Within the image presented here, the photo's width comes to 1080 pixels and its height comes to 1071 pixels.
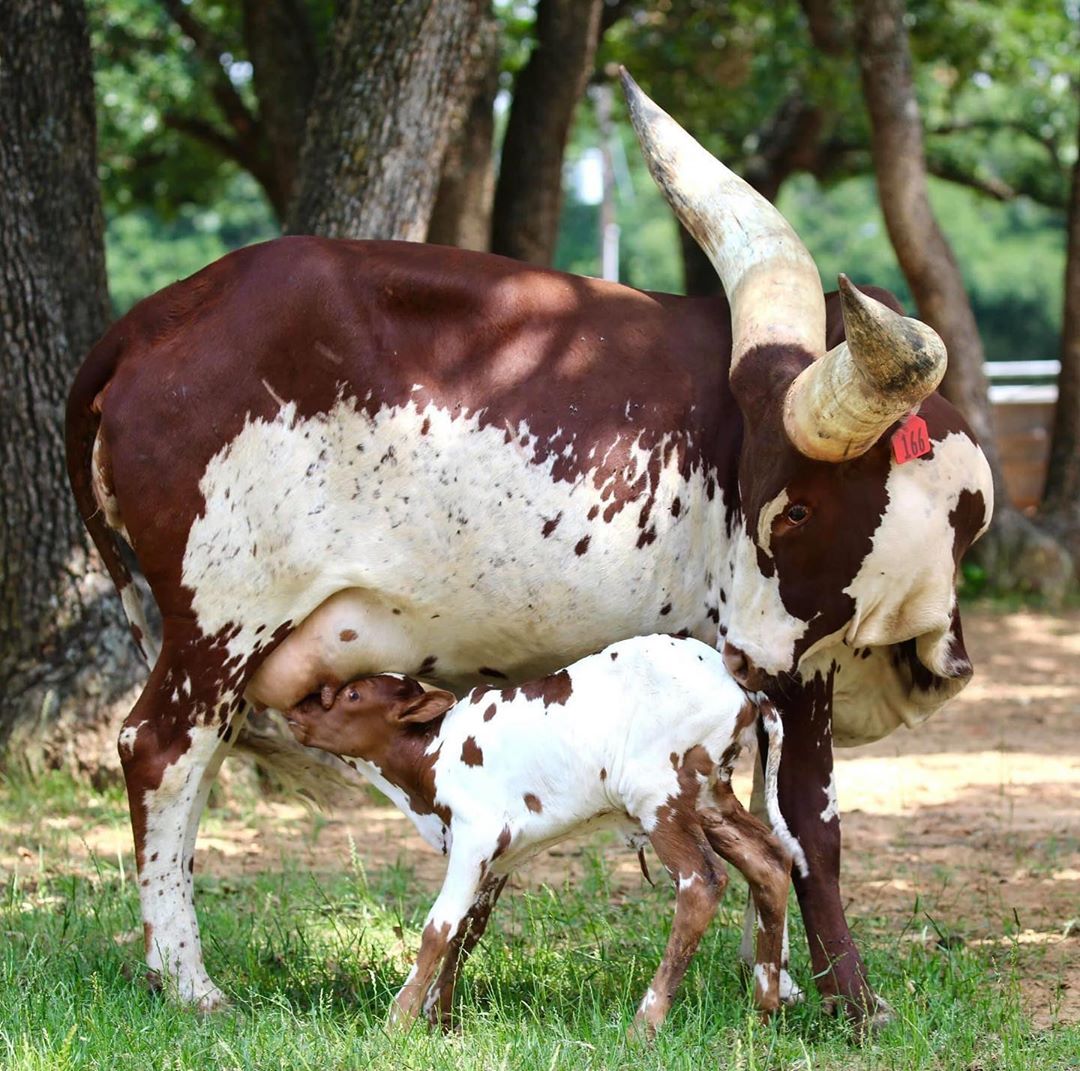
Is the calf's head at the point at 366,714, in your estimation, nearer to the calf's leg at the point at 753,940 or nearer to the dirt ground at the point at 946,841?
the calf's leg at the point at 753,940

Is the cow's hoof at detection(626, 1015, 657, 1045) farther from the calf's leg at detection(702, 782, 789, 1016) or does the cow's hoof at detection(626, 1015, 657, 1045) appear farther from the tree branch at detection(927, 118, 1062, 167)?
the tree branch at detection(927, 118, 1062, 167)

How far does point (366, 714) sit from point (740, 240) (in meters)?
1.66

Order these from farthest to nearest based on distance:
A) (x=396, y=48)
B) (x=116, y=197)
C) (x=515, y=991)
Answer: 1. (x=116, y=197)
2. (x=396, y=48)
3. (x=515, y=991)

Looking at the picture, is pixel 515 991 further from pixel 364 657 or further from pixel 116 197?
pixel 116 197

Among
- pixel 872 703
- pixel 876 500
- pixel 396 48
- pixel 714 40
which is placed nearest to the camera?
pixel 876 500

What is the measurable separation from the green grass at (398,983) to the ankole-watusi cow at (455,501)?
0.25 m

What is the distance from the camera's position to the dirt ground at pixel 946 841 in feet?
16.8

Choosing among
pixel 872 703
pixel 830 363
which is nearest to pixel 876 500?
pixel 830 363

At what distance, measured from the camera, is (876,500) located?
404 centimetres

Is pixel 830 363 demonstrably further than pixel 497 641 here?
A: No

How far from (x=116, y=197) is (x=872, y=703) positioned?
12.5 m

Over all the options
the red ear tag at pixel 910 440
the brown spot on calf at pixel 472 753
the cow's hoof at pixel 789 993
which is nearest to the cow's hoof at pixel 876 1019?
the cow's hoof at pixel 789 993

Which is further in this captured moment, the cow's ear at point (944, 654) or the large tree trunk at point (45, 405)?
the large tree trunk at point (45, 405)

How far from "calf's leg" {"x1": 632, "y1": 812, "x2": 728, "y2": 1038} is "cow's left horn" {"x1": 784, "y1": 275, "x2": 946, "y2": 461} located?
98cm
